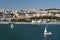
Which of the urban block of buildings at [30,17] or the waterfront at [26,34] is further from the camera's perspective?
the urban block of buildings at [30,17]

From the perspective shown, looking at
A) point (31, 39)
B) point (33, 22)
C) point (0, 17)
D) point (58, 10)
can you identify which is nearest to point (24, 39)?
point (31, 39)

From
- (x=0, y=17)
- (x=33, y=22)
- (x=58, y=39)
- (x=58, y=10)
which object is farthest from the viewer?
(x=58, y=10)

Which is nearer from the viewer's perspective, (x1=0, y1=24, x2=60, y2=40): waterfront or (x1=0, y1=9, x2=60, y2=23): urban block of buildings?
(x1=0, y1=24, x2=60, y2=40): waterfront

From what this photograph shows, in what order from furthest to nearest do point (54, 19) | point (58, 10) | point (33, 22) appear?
1. point (58, 10)
2. point (54, 19)
3. point (33, 22)

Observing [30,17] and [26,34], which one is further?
[30,17]

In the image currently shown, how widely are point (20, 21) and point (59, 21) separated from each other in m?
10.5

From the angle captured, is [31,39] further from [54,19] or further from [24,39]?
[54,19]

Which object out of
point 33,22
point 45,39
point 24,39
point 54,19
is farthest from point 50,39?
point 54,19

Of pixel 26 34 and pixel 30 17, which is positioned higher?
pixel 26 34

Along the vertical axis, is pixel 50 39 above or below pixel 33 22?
above

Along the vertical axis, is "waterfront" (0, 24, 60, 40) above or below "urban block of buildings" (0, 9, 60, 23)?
above

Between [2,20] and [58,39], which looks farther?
[2,20]

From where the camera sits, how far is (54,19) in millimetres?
79125

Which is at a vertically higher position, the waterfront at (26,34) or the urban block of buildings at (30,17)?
the waterfront at (26,34)
